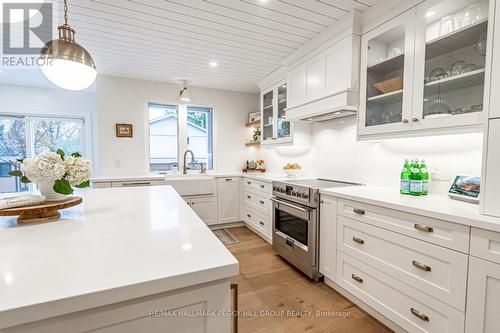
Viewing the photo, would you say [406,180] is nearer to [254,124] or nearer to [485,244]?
[485,244]

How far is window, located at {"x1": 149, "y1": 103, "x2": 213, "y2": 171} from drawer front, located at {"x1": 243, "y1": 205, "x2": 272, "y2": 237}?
1183mm

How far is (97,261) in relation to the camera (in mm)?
720

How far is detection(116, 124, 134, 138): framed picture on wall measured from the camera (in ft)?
11.7

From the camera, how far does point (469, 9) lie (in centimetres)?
147

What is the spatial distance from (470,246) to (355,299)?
3.34 feet

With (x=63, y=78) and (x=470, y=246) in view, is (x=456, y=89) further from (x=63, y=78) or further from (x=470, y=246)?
(x=63, y=78)

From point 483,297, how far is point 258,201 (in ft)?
8.16

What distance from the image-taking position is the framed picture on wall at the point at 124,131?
3578mm

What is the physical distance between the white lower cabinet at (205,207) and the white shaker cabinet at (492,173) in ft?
10.3

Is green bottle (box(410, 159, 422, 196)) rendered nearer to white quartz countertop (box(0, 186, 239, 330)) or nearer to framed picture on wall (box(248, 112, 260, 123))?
white quartz countertop (box(0, 186, 239, 330))

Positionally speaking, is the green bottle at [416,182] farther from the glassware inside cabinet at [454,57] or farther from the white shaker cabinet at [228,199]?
the white shaker cabinet at [228,199]

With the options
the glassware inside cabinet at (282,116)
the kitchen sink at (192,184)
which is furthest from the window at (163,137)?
the glassware inside cabinet at (282,116)

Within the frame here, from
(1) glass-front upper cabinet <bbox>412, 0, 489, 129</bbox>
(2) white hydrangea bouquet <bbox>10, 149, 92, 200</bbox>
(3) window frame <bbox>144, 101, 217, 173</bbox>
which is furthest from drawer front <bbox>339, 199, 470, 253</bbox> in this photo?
(3) window frame <bbox>144, 101, 217, 173</bbox>

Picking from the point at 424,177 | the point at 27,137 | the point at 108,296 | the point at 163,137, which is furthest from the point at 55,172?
the point at 27,137
